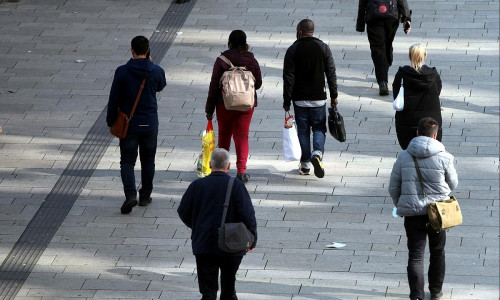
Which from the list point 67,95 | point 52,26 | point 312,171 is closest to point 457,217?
point 312,171

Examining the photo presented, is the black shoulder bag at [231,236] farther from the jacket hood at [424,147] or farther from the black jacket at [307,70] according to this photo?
the black jacket at [307,70]

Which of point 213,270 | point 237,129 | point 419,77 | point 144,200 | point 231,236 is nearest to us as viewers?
point 231,236

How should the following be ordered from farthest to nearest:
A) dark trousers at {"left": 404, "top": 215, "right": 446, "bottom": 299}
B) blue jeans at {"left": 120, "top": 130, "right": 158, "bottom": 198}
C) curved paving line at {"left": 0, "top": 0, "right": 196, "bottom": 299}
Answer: blue jeans at {"left": 120, "top": 130, "right": 158, "bottom": 198} < curved paving line at {"left": 0, "top": 0, "right": 196, "bottom": 299} < dark trousers at {"left": 404, "top": 215, "right": 446, "bottom": 299}

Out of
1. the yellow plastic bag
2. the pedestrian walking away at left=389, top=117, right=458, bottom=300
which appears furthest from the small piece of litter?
the yellow plastic bag

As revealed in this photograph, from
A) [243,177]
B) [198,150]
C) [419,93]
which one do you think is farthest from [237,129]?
[419,93]

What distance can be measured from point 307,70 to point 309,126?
64cm

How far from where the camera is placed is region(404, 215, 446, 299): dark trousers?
8508 millimetres

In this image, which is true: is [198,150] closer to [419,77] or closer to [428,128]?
[419,77]

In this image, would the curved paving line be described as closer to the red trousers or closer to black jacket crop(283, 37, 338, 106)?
the red trousers

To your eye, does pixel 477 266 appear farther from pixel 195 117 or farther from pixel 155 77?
pixel 195 117

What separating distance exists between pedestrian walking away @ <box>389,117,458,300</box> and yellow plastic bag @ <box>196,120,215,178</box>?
3.02 m

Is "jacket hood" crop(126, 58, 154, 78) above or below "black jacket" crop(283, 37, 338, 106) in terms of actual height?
above

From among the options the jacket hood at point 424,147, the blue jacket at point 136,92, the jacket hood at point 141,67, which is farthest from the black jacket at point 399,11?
the jacket hood at point 424,147

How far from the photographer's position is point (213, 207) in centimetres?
793
